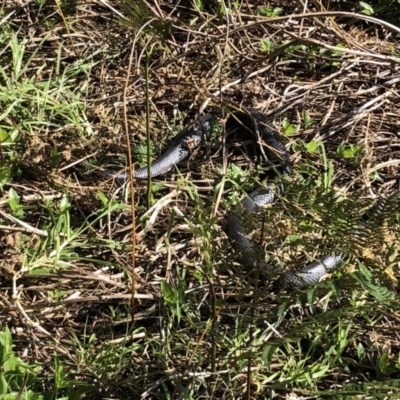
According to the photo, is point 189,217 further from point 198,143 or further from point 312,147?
point 312,147

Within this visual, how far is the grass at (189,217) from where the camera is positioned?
248 cm

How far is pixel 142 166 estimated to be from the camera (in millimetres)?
3850

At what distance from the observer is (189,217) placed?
339cm

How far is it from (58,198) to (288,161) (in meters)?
1.28

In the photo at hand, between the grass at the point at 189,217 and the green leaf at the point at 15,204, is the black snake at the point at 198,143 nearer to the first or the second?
the grass at the point at 189,217

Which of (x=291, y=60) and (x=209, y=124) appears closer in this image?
(x=209, y=124)

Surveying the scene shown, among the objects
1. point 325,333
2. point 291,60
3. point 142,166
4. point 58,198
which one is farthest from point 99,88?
point 325,333

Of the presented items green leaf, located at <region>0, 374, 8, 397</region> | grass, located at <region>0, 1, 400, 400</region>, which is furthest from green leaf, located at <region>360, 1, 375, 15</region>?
green leaf, located at <region>0, 374, 8, 397</region>

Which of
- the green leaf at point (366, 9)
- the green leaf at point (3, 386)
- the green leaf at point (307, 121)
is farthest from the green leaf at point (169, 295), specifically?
the green leaf at point (366, 9)

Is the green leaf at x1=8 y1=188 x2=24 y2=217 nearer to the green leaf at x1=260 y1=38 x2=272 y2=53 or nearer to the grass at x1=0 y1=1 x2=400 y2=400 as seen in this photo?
the grass at x1=0 y1=1 x2=400 y2=400

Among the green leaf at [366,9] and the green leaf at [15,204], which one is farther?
the green leaf at [366,9]

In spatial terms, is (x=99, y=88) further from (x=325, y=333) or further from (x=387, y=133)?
(x=325, y=333)

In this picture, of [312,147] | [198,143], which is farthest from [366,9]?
[198,143]

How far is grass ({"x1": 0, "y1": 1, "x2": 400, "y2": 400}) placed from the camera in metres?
2.48
